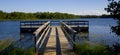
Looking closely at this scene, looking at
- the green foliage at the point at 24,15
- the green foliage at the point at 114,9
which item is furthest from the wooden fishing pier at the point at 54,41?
the green foliage at the point at 24,15

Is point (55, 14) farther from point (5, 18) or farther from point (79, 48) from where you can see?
point (79, 48)

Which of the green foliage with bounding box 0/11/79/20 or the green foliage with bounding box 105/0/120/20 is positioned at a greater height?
the green foliage with bounding box 105/0/120/20

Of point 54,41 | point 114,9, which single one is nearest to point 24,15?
point 54,41

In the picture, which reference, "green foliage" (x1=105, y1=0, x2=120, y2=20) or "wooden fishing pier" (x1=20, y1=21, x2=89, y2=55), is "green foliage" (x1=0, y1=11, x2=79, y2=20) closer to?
"wooden fishing pier" (x1=20, y1=21, x2=89, y2=55)

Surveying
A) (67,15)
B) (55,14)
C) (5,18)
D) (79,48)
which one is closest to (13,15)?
(5,18)

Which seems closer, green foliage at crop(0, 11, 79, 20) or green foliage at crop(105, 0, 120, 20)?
green foliage at crop(105, 0, 120, 20)

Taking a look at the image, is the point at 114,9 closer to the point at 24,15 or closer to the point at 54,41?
the point at 54,41

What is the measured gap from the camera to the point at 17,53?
32.6 feet

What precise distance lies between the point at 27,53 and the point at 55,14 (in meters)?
123

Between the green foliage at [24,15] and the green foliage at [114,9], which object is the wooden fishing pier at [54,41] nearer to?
the green foliage at [114,9]

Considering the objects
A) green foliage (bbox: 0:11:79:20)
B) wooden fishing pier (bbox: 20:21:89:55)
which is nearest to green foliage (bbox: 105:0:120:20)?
wooden fishing pier (bbox: 20:21:89:55)

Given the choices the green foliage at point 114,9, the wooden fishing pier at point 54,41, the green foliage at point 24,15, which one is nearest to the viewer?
the green foliage at point 114,9

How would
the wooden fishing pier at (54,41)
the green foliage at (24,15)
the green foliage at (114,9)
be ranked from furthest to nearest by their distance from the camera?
1. the green foliage at (24,15)
2. the wooden fishing pier at (54,41)
3. the green foliage at (114,9)

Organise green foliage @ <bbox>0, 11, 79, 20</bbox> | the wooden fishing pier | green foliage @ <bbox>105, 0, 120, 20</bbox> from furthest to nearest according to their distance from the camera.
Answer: green foliage @ <bbox>0, 11, 79, 20</bbox> < the wooden fishing pier < green foliage @ <bbox>105, 0, 120, 20</bbox>
